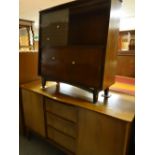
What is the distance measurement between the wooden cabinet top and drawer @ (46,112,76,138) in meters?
0.22

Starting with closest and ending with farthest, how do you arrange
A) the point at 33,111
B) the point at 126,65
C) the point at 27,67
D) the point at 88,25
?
the point at 88,25, the point at 33,111, the point at 27,67, the point at 126,65

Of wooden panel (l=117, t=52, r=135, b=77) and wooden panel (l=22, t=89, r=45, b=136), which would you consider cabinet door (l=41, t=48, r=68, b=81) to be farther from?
wooden panel (l=117, t=52, r=135, b=77)

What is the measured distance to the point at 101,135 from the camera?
1.29 meters

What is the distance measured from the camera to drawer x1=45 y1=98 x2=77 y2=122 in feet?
4.86

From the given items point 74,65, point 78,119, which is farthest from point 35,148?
point 74,65

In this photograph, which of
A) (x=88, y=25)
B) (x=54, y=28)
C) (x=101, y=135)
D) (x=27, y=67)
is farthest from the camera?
(x=27, y=67)

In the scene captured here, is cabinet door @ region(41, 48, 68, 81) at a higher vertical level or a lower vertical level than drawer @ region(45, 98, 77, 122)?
higher

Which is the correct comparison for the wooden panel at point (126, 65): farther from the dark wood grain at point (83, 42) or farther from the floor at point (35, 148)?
the floor at point (35, 148)

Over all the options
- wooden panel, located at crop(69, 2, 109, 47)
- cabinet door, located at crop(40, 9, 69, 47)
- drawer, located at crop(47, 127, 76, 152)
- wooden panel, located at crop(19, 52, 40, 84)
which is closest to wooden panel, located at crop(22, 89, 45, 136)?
drawer, located at crop(47, 127, 76, 152)

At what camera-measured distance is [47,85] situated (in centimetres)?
203

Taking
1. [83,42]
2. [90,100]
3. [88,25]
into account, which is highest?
[88,25]

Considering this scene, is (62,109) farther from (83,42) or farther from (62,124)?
(83,42)

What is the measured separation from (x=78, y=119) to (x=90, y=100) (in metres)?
0.22
